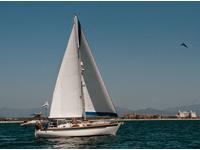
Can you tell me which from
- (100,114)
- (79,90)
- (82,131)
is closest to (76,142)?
(82,131)

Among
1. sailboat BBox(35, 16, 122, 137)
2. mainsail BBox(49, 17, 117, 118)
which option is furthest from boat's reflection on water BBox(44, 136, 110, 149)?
mainsail BBox(49, 17, 117, 118)

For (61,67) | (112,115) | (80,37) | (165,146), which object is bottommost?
(165,146)

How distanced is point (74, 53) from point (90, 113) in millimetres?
7695

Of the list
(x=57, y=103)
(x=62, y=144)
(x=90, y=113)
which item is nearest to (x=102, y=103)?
(x=90, y=113)

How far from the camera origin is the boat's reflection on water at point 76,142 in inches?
1761

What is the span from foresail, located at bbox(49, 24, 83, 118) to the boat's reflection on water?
411 cm

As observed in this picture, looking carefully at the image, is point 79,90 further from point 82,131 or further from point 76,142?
point 76,142

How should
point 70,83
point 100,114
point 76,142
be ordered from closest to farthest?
1. point 76,142
2. point 100,114
3. point 70,83

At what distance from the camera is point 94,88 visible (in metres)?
55.6

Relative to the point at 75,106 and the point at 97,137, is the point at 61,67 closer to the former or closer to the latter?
the point at 75,106

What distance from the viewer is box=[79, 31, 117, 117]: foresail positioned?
55.3 metres

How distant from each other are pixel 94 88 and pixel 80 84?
5.99ft

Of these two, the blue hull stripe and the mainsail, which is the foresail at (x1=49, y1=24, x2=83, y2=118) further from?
the blue hull stripe

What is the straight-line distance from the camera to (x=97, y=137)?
173 ft
